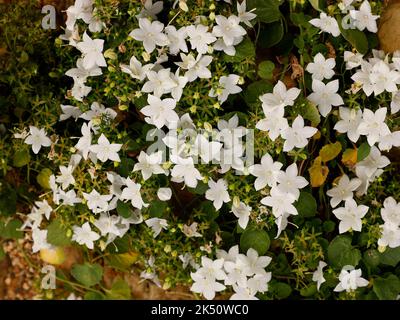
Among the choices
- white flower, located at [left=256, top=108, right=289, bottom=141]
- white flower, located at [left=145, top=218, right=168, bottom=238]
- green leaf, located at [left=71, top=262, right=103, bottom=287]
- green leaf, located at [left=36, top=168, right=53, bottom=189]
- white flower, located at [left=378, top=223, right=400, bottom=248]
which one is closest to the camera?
white flower, located at [left=256, top=108, right=289, bottom=141]

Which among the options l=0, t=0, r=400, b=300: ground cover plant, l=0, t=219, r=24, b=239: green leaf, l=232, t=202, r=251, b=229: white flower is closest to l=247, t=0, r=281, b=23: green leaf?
Result: l=0, t=0, r=400, b=300: ground cover plant

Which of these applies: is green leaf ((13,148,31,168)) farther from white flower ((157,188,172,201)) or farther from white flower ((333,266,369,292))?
white flower ((333,266,369,292))

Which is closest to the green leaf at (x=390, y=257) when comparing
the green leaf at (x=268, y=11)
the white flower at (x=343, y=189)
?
the white flower at (x=343, y=189)

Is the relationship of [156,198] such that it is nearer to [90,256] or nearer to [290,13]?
[90,256]

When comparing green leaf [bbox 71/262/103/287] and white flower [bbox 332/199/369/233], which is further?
green leaf [bbox 71/262/103/287]

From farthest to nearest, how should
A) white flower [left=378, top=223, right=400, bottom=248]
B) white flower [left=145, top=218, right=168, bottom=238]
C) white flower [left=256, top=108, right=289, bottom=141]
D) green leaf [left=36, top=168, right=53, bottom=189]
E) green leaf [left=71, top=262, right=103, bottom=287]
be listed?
green leaf [left=71, top=262, right=103, bottom=287] < green leaf [left=36, top=168, right=53, bottom=189] < white flower [left=145, top=218, right=168, bottom=238] < white flower [left=378, top=223, right=400, bottom=248] < white flower [left=256, top=108, right=289, bottom=141]

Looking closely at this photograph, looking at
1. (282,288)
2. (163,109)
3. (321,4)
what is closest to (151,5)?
(163,109)

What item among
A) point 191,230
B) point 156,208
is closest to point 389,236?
point 191,230

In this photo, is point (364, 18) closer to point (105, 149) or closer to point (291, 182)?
point (291, 182)
